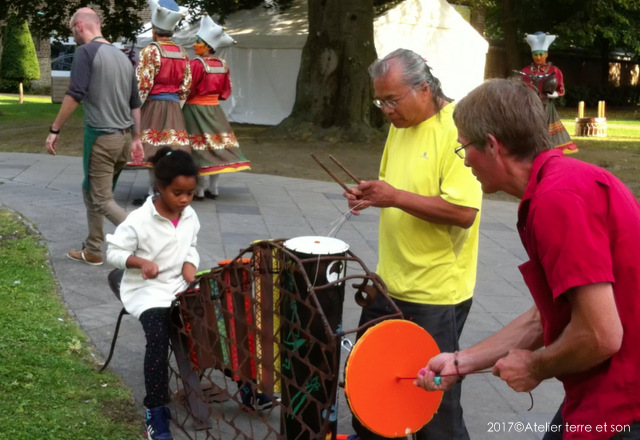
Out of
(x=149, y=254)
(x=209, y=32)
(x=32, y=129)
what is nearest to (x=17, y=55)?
(x=32, y=129)

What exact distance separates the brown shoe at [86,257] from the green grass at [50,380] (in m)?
0.66

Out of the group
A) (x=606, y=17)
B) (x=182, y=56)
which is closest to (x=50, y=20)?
(x=182, y=56)

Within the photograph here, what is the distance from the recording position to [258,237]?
24.9ft

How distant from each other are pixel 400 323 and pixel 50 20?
1886 centimetres

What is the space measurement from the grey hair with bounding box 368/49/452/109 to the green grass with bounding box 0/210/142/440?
6.23 ft

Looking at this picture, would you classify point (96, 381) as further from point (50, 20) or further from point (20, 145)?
point (50, 20)

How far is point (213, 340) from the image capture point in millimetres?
3549

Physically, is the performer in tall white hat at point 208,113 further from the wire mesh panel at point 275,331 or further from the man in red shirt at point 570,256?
the man in red shirt at point 570,256

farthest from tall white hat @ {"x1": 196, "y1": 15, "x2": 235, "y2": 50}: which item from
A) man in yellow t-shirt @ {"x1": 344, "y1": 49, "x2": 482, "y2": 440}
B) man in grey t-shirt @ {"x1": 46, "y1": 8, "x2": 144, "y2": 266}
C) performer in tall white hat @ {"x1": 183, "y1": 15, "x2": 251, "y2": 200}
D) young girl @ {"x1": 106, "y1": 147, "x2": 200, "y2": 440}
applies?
man in yellow t-shirt @ {"x1": 344, "y1": 49, "x2": 482, "y2": 440}

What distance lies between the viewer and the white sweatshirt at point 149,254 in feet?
12.4

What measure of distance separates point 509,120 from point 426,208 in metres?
1.11

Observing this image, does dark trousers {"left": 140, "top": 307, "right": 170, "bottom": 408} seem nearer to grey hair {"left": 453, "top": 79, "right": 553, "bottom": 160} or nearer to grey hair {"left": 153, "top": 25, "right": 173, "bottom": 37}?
grey hair {"left": 453, "top": 79, "right": 553, "bottom": 160}

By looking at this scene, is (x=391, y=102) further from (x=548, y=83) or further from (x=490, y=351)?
(x=548, y=83)

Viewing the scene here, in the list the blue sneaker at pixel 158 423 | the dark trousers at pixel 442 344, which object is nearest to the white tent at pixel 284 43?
the blue sneaker at pixel 158 423
